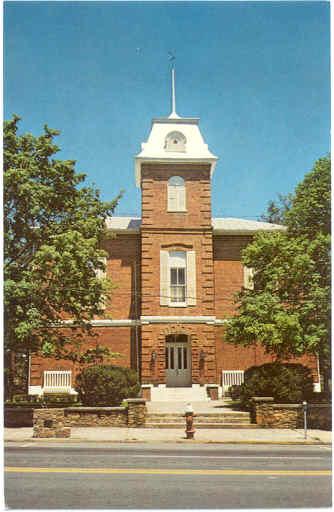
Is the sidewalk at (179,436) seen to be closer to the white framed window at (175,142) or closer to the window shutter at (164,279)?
the window shutter at (164,279)

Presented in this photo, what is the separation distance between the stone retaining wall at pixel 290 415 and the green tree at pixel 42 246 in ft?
24.0

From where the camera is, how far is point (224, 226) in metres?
33.0

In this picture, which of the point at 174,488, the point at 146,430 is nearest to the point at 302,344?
the point at 146,430

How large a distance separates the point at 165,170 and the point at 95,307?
429 inches

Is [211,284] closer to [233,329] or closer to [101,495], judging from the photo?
[233,329]

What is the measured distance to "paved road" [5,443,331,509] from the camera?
8891 mm

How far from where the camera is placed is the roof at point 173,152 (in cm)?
3030

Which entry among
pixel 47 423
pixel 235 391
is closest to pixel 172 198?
pixel 235 391

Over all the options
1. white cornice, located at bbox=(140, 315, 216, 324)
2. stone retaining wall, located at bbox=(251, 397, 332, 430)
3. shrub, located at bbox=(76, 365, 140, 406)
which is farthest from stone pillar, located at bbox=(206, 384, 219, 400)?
stone retaining wall, located at bbox=(251, 397, 332, 430)

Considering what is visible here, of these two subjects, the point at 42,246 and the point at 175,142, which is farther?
the point at 175,142

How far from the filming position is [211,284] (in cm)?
2967

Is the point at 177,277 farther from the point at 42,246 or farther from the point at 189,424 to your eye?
the point at 189,424

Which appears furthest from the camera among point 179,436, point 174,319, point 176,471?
point 174,319

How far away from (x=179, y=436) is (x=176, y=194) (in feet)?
48.1
